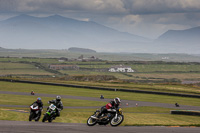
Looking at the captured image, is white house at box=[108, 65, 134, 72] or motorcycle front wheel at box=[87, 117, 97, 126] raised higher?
white house at box=[108, 65, 134, 72]

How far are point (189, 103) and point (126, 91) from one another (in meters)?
18.0

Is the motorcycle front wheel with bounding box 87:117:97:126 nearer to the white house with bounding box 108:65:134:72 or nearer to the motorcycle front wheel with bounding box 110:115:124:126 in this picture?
the motorcycle front wheel with bounding box 110:115:124:126

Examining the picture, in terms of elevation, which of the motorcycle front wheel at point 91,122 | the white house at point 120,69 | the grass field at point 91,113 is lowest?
the grass field at point 91,113

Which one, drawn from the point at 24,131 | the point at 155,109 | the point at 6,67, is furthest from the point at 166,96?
the point at 6,67

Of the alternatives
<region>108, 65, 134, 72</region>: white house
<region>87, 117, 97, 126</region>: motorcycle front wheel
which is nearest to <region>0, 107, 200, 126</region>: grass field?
<region>87, 117, 97, 126</region>: motorcycle front wheel

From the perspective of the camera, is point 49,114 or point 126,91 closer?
point 49,114

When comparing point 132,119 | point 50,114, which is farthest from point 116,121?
point 132,119

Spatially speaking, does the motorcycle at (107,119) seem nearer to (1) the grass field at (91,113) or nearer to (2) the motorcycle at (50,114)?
(1) the grass field at (91,113)

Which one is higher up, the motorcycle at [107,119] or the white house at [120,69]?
the white house at [120,69]

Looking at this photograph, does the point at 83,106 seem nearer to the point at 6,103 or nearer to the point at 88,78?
the point at 6,103

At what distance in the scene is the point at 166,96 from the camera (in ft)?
227

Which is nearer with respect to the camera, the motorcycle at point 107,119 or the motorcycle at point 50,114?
the motorcycle at point 107,119

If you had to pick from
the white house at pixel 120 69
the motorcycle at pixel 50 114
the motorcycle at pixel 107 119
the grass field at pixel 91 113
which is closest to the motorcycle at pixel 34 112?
the motorcycle at pixel 50 114

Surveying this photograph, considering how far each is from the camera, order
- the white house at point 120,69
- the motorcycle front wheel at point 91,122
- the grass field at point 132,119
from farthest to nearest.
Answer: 1. the white house at point 120,69
2. the grass field at point 132,119
3. the motorcycle front wheel at point 91,122
